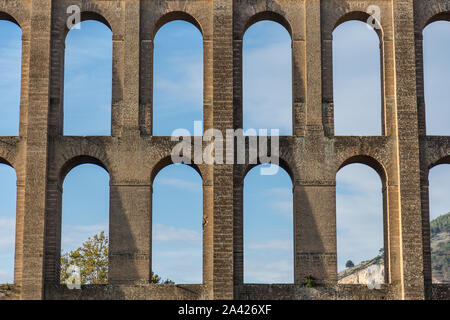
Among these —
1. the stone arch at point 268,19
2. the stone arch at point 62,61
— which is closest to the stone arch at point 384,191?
the stone arch at point 268,19

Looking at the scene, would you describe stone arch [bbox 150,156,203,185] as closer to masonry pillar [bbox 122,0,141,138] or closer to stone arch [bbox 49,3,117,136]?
masonry pillar [bbox 122,0,141,138]

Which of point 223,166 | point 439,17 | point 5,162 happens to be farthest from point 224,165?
point 439,17

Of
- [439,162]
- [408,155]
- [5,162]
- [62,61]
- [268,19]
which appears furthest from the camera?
[268,19]

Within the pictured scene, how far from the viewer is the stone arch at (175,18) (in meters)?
25.4

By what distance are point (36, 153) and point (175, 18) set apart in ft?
20.4

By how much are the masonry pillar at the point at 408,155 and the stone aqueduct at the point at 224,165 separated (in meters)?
0.03

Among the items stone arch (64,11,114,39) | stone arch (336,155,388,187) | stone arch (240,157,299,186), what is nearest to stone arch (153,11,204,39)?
stone arch (64,11,114,39)

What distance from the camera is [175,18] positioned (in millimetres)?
25984

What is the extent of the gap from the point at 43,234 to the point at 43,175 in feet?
5.74

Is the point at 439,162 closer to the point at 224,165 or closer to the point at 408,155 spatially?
the point at 408,155

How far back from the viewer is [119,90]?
2486 cm
